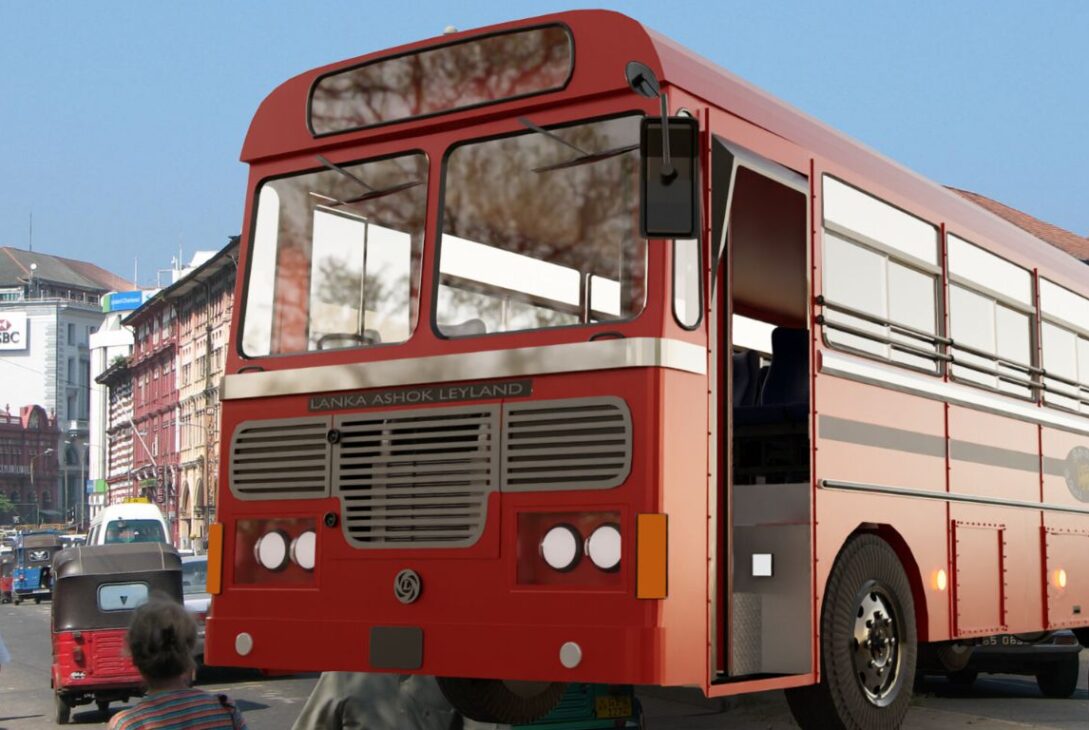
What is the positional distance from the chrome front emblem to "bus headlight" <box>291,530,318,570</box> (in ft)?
1.74

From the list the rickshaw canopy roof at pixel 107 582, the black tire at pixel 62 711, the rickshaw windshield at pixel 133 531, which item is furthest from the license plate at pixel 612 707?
the rickshaw windshield at pixel 133 531

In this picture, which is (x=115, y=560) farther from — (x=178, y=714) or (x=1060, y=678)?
(x=178, y=714)

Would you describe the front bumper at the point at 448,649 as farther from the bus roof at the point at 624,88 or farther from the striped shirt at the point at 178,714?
the striped shirt at the point at 178,714

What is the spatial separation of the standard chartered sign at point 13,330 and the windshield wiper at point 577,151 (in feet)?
650

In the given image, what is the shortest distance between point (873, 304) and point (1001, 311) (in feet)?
6.69

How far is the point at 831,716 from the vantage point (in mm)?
8180

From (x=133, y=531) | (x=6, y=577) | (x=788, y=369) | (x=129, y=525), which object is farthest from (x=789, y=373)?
(x=6, y=577)

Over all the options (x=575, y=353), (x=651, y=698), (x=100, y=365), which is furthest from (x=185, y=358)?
A: (x=575, y=353)

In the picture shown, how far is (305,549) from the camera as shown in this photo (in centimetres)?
820

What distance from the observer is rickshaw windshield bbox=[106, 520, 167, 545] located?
44.0 m

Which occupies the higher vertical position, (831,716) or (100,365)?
(100,365)

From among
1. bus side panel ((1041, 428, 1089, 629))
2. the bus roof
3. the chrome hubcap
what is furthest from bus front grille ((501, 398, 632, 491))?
bus side panel ((1041, 428, 1089, 629))

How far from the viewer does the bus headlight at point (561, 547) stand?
736 centimetres

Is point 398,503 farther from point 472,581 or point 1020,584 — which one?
point 1020,584
